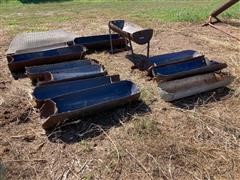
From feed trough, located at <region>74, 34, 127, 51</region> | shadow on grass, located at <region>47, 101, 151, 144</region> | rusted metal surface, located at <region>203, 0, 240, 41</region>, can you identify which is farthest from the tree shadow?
rusted metal surface, located at <region>203, 0, 240, 41</region>

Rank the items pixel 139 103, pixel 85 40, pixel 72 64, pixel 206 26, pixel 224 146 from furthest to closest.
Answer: pixel 206 26 → pixel 85 40 → pixel 72 64 → pixel 139 103 → pixel 224 146

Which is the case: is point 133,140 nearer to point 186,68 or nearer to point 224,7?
point 186,68

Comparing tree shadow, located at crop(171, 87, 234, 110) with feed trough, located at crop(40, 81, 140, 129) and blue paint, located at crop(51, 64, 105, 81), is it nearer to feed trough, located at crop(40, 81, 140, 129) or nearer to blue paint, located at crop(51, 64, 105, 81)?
feed trough, located at crop(40, 81, 140, 129)

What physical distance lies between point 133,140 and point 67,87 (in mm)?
1607

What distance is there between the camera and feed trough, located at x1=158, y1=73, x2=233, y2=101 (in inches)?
227

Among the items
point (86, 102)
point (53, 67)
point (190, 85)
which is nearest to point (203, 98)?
point (190, 85)

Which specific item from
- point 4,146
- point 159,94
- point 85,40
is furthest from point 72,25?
point 4,146

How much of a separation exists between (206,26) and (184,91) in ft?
Result: 14.8

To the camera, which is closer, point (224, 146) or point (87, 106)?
point (224, 146)

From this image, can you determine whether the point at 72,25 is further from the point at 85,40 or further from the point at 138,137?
the point at 138,137

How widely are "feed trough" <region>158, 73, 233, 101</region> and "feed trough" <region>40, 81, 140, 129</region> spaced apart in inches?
17.9

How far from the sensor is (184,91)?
582 centimetres

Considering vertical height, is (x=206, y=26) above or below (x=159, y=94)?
below

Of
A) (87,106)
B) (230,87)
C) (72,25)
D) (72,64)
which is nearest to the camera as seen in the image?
(87,106)
